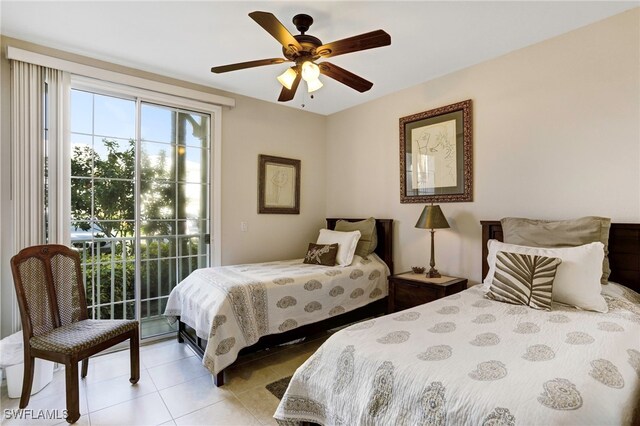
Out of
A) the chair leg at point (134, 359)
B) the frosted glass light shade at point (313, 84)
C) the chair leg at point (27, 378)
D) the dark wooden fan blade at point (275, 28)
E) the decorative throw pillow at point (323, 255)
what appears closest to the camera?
the dark wooden fan blade at point (275, 28)

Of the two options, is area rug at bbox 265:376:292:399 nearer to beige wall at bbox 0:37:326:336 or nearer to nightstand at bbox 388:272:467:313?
nightstand at bbox 388:272:467:313

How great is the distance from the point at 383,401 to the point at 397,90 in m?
3.16

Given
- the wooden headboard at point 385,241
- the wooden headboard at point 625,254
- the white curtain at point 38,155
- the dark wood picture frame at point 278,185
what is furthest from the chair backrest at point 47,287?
the wooden headboard at point 625,254

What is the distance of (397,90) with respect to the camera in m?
3.55

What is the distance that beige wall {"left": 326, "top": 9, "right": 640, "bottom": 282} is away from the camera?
2160 mm

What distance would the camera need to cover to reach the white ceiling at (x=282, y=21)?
82.9 inches

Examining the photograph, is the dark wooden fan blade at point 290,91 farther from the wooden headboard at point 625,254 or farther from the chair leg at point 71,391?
the wooden headboard at point 625,254

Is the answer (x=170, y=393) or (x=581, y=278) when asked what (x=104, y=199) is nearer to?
(x=170, y=393)

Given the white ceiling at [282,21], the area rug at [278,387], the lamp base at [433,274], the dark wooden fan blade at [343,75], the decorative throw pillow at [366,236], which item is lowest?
the area rug at [278,387]

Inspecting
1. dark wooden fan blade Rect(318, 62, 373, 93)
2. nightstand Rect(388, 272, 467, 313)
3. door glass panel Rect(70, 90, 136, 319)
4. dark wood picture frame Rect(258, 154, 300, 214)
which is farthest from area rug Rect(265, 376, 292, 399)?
dark wooden fan blade Rect(318, 62, 373, 93)

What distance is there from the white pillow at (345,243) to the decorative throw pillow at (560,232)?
140cm

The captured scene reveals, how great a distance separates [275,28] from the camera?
5.73 feet

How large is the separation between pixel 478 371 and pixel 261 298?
1.72 metres

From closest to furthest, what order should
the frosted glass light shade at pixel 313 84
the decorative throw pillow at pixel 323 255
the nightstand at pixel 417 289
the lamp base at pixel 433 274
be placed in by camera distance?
the frosted glass light shade at pixel 313 84
the nightstand at pixel 417 289
the lamp base at pixel 433 274
the decorative throw pillow at pixel 323 255
